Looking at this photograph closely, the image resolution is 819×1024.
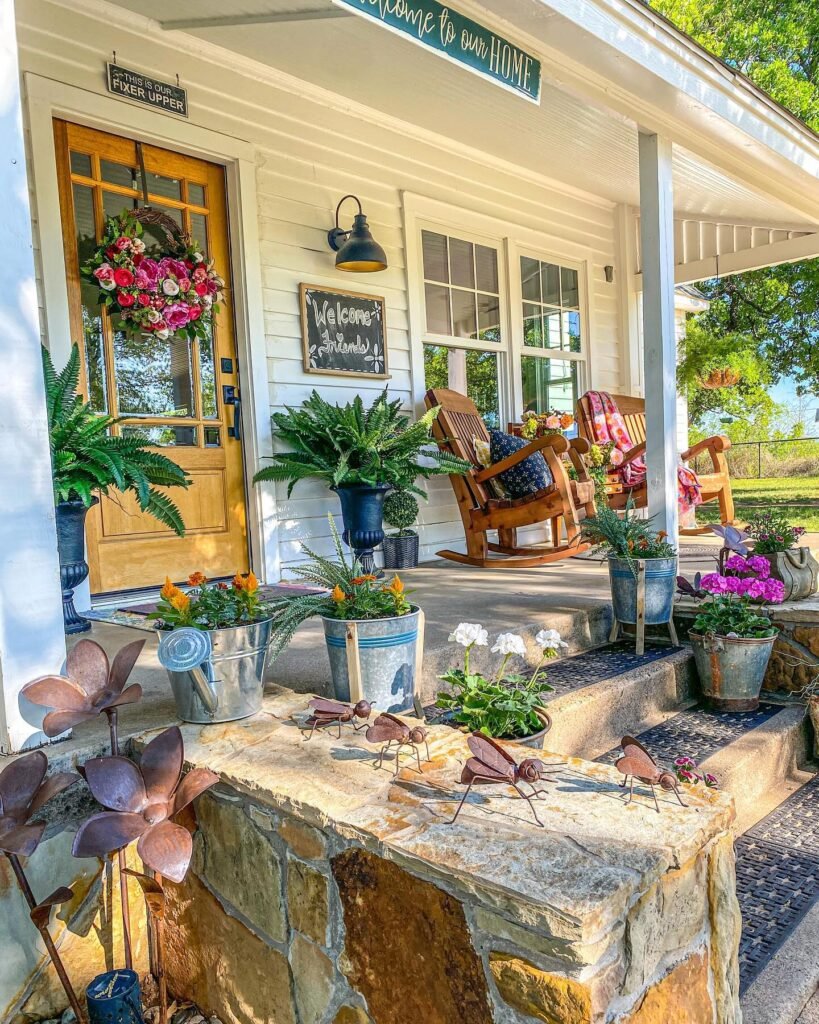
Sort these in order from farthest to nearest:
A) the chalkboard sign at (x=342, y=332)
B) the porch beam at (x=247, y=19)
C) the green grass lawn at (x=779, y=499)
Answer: the green grass lawn at (x=779, y=499)
the chalkboard sign at (x=342, y=332)
the porch beam at (x=247, y=19)

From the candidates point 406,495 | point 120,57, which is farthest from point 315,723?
point 120,57

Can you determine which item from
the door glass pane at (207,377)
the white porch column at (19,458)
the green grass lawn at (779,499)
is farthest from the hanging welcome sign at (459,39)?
the green grass lawn at (779,499)

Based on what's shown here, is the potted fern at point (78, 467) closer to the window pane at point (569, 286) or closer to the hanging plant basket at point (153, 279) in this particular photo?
the hanging plant basket at point (153, 279)

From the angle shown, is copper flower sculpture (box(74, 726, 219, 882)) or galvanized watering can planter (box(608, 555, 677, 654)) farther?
galvanized watering can planter (box(608, 555, 677, 654))

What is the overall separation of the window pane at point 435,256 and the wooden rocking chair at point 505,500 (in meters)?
0.77

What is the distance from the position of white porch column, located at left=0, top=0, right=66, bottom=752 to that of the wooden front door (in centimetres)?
A: 168

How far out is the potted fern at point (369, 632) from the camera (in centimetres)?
167

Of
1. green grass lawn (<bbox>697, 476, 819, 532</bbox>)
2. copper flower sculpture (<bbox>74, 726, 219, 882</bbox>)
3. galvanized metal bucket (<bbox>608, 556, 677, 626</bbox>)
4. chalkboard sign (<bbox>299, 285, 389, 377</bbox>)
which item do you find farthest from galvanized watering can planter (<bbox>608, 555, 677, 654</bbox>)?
green grass lawn (<bbox>697, 476, 819, 532</bbox>)

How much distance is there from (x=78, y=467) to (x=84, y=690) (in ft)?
3.92

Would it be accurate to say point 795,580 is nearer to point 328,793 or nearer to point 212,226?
point 328,793

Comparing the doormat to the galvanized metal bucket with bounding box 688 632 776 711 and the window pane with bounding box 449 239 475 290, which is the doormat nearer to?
the galvanized metal bucket with bounding box 688 632 776 711

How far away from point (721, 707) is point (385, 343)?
2.57 metres

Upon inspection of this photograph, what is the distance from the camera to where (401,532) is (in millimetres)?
4098

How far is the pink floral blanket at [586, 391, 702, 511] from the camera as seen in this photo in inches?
188
